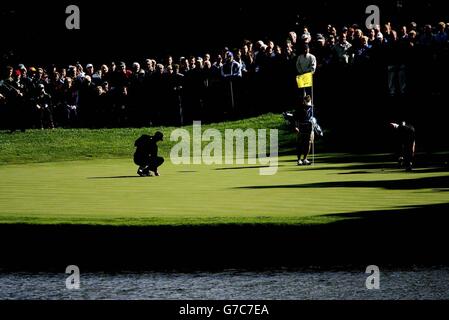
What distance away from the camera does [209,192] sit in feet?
55.9

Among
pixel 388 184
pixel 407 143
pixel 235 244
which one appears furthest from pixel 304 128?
pixel 235 244

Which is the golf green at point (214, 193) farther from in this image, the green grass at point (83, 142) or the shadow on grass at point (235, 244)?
the green grass at point (83, 142)

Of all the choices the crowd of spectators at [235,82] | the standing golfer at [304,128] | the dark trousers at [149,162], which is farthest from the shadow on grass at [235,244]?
the crowd of spectators at [235,82]

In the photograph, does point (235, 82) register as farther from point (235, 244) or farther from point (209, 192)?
point (235, 244)

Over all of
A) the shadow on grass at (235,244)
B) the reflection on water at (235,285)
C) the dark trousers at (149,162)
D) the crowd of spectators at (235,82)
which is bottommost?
the reflection on water at (235,285)

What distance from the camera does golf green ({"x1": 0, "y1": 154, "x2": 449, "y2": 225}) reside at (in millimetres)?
13414

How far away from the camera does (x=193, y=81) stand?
33750mm

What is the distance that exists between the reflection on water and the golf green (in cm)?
74

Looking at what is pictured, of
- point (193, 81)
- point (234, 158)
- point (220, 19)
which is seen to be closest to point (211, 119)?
point (193, 81)

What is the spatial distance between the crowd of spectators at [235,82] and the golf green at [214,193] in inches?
204

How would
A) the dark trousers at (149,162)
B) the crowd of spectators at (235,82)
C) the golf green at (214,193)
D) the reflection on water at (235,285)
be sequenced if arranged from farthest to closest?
the crowd of spectators at (235,82) → the dark trousers at (149,162) → the golf green at (214,193) → the reflection on water at (235,285)

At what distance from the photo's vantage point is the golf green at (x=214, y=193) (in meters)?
13.4

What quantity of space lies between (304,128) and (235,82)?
9.96 meters

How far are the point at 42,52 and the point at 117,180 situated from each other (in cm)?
2746
